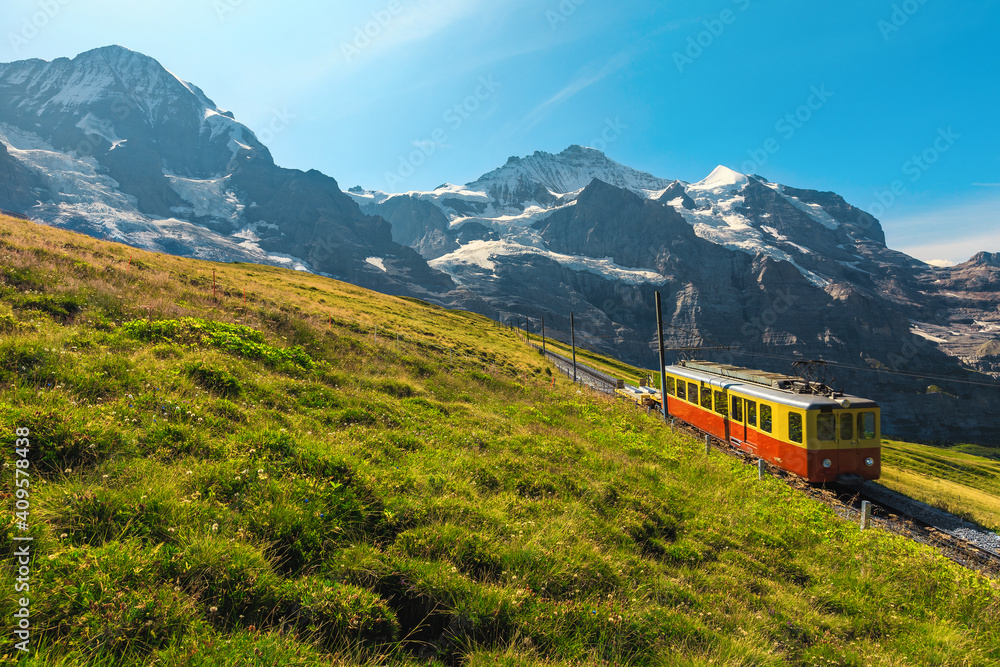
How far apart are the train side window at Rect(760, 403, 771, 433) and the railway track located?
52.7 inches

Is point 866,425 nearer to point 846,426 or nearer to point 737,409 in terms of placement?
point 846,426

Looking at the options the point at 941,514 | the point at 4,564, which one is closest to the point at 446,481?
the point at 4,564

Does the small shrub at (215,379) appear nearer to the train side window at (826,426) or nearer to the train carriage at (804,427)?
the train carriage at (804,427)

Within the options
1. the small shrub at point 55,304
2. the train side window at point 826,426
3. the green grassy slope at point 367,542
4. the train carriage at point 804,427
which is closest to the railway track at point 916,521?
the train carriage at point 804,427

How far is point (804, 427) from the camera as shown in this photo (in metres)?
14.6

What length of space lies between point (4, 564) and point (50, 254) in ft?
50.6

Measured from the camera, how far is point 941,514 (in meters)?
15.5

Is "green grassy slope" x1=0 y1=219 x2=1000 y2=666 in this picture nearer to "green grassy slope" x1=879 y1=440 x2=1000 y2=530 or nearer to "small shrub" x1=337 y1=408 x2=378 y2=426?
"small shrub" x1=337 y1=408 x2=378 y2=426

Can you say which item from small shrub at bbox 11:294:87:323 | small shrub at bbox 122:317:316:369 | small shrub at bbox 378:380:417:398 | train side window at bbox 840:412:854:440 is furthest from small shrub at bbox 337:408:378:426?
train side window at bbox 840:412:854:440

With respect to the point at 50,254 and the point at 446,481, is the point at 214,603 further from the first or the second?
the point at 50,254

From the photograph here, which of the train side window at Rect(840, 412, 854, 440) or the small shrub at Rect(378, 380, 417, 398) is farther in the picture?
the train side window at Rect(840, 412, 854, 440)

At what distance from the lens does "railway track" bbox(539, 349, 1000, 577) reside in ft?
36.2

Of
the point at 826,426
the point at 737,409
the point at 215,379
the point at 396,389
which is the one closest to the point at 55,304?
the point at 215,379

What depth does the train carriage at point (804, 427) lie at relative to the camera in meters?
14.5
